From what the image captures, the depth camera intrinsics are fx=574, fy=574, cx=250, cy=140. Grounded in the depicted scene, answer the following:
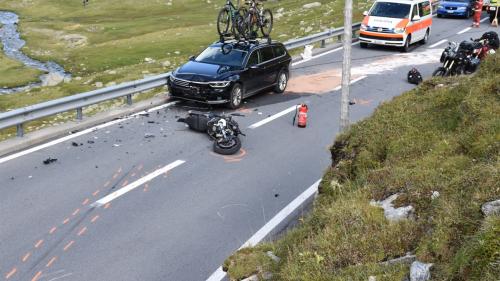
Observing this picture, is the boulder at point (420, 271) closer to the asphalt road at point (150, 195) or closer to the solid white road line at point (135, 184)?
the asphalt road at point (150, 195)

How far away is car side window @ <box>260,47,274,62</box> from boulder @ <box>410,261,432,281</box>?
1291 centimetres

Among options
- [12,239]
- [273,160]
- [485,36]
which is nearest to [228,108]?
[273,160]

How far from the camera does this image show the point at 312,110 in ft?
52.7

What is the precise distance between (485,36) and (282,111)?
930 cm

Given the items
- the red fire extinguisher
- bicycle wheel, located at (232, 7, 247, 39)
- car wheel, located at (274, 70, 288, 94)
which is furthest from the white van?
the red fire extinguisher

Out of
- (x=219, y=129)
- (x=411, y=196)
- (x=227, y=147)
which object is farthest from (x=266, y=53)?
(x=411, y=196)

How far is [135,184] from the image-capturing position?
34.2ft

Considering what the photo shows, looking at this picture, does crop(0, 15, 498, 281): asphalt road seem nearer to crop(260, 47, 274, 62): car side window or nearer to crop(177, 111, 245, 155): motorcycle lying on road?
crop(177, 111, 245, 155): motorcycle lying on road

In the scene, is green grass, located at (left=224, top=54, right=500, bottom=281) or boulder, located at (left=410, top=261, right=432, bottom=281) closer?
boulder, located at (left=410, top=261, right=432, bottom=281)

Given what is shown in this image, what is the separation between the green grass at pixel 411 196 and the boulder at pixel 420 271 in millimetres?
65

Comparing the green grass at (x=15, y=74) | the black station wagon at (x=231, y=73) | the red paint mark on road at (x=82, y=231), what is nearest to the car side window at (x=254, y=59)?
the black station wagon at (x=231, y=73)

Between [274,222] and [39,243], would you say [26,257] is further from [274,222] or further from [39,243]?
[274,222]

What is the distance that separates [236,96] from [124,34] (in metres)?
34.1

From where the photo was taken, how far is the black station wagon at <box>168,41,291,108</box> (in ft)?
50.2
